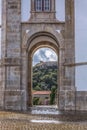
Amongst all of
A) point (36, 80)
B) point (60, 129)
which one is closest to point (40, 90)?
point (36, 80)

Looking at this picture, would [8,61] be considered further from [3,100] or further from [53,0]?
[53,0]

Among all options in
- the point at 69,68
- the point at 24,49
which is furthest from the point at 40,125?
the point at 24,49

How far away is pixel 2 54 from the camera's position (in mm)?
26469

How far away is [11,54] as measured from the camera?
2623 cm

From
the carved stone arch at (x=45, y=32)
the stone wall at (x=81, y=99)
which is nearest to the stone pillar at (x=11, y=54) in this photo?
the carved stone arch at (x=45, y=32)

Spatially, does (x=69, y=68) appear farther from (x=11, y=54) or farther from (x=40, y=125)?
(x=40, y=125)

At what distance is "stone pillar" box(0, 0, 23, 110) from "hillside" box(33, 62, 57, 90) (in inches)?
1798

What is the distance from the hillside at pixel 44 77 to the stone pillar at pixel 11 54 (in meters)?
45.7

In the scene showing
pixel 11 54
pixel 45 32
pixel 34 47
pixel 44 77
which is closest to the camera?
pixel 11 54

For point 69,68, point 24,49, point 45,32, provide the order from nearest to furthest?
1. point 69,68
2. point 24,49
3. point 45,32

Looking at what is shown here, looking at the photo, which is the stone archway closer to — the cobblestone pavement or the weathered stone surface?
the weathered stone surface

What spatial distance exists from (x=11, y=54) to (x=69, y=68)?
3.57 meters

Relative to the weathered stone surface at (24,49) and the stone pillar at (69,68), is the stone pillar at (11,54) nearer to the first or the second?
the weathered stone surface at (24,49)

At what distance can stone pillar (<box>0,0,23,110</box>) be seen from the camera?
84.9 ft
